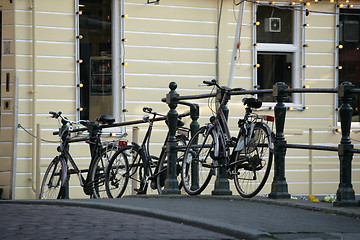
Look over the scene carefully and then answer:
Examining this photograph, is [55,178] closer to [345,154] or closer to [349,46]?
[345,154]

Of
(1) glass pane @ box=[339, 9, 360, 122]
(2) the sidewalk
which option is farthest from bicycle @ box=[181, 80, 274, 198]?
(1) glass pane @ box=[339, 9, 360, 122]

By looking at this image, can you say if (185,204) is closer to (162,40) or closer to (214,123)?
(214,123)

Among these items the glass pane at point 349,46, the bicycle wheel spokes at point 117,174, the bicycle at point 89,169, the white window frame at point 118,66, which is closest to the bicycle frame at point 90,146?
the bicycle at point 89,169

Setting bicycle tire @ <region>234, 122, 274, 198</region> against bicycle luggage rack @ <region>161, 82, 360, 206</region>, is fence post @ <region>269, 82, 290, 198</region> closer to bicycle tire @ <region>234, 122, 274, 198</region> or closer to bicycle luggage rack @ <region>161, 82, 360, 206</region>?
bicycle luggage rack @ <region>161, 82, 360, 206</region>

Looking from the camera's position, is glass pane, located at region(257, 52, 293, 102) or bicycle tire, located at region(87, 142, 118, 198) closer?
bicycle tire, located at region(87, 142, 118, 198)

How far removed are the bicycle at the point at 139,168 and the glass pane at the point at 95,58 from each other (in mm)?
3814

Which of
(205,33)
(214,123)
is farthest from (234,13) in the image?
(214,123)

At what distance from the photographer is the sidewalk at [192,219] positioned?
5875mm

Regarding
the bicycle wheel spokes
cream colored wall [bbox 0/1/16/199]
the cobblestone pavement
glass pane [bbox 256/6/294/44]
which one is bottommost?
the cobblestone pavement

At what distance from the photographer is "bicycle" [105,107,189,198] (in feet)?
32.1

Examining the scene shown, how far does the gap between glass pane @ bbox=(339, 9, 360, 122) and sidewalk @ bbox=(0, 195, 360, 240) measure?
759cm

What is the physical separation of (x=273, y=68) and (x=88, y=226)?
30.5ft

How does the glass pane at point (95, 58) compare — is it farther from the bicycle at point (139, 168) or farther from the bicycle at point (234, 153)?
the bicycle at point (234, 153)

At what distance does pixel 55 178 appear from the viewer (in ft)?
36.5
